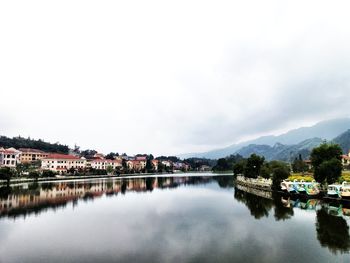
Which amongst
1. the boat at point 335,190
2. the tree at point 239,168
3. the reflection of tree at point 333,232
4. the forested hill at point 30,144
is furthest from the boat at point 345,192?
the forested hill at point 30,144

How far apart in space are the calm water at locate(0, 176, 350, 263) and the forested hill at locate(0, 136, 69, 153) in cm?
9924

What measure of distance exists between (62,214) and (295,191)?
86.5ft

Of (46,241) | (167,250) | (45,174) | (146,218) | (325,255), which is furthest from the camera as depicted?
(45,174)

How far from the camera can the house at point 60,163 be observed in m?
87.2

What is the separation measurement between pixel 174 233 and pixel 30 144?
120767 mm

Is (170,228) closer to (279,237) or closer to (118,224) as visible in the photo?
(118,224)

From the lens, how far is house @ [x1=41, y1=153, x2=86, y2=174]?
87.2m

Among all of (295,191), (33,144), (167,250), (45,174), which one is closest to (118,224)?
(167,250)

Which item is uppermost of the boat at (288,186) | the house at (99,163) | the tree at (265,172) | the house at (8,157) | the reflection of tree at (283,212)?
the house at (8,157)

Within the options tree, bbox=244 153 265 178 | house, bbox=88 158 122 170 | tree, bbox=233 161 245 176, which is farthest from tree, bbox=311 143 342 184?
house, bbox=88 158 122 170

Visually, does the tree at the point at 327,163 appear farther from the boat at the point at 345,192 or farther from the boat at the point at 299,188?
the boat at the point at 345,192

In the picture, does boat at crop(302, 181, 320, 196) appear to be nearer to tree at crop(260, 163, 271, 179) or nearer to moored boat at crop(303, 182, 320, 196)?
moored boat at crop(303, 182, 320, 196)

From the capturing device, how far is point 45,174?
69500 mm

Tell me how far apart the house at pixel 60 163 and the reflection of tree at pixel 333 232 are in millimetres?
76823
